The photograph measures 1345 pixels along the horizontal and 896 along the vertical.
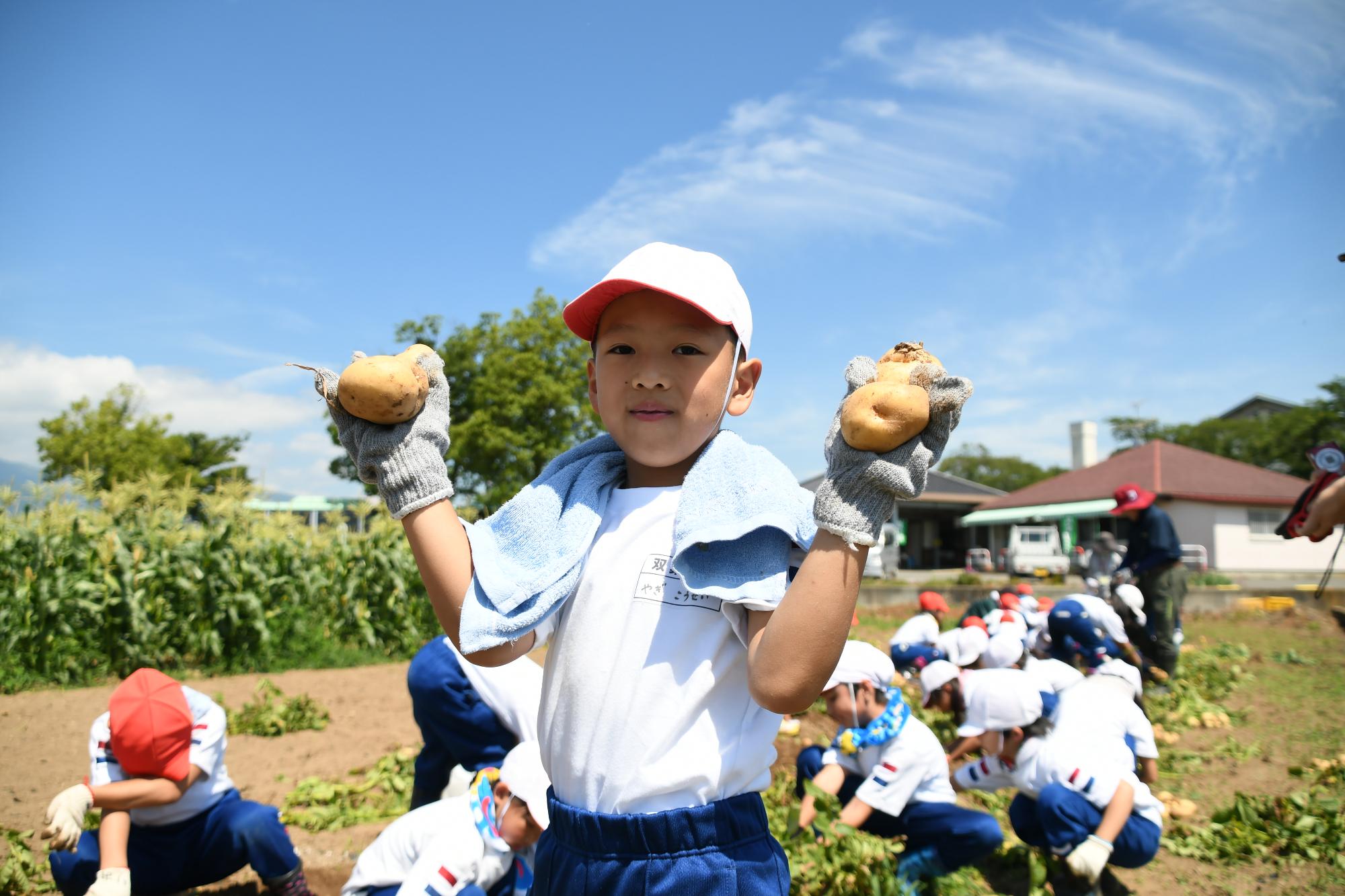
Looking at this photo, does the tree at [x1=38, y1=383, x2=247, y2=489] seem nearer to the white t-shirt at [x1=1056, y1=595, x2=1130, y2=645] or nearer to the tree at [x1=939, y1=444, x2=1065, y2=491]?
the white t-shirt at [x1=1056, y1=595, x2=1130, y2=645]

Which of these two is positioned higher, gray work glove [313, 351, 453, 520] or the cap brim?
the cap brim

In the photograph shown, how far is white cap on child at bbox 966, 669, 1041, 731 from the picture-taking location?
3.77 meters

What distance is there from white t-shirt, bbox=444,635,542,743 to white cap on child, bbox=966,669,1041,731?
200 centimetres

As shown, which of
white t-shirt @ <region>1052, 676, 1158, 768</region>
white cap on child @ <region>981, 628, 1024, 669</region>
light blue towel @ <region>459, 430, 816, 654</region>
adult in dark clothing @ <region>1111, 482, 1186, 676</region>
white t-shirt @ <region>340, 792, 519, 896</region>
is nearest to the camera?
light blue towel @ <region>459, 430, 816, 654</region>

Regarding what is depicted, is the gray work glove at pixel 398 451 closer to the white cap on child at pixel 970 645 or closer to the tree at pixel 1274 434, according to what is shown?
the white cap on child at pixel 970 645

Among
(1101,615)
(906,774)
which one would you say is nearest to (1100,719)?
(906,774)

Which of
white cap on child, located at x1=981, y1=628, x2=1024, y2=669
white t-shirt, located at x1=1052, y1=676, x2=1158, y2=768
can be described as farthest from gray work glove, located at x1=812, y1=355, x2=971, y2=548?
white cap on child, located at x1=981, y1=628, x2=1024, y2=669

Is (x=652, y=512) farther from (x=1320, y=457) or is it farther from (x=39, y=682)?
(x=39, y=682)

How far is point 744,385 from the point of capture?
163 cm

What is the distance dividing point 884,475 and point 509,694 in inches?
95.3

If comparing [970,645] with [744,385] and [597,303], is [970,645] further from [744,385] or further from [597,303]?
[597,303]

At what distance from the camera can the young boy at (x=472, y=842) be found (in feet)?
8.69

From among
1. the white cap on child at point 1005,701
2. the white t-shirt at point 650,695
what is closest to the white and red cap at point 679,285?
the white t-shirt at point 650,695

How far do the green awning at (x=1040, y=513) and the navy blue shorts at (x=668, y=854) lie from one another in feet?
97.0
